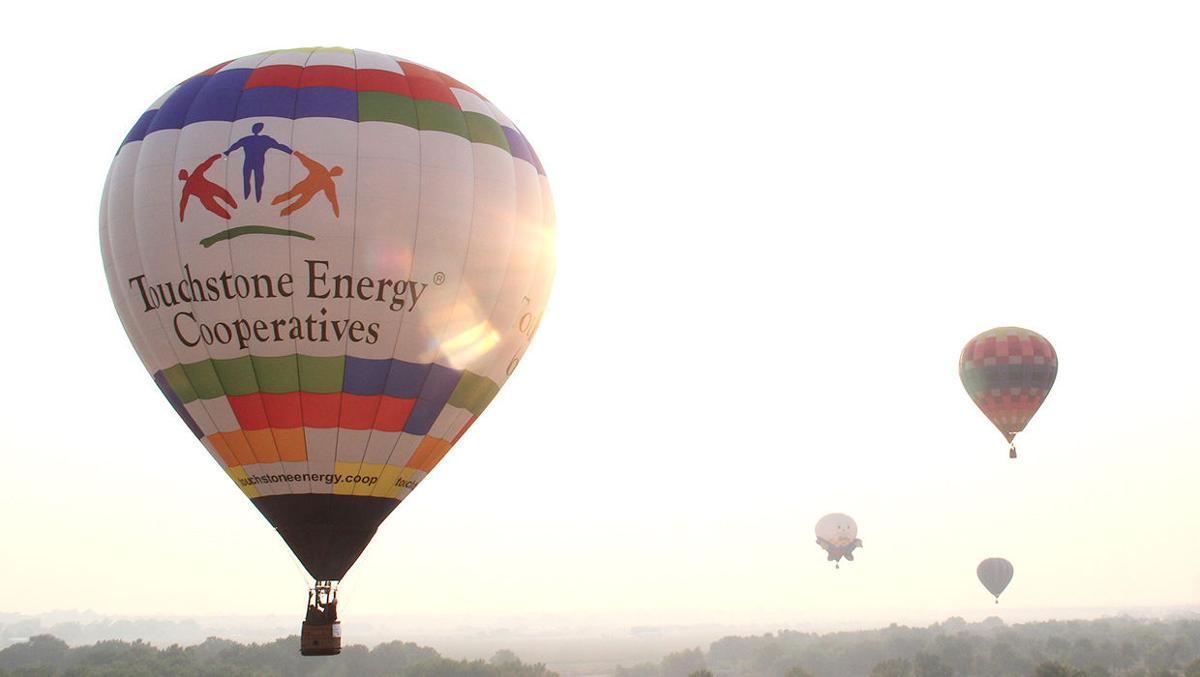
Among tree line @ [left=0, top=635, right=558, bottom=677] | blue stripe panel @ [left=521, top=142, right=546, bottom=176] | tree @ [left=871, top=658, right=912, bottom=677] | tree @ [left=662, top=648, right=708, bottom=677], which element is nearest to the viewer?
blue stripe panel @ [left=521, top=142, right=546, bottom=176]

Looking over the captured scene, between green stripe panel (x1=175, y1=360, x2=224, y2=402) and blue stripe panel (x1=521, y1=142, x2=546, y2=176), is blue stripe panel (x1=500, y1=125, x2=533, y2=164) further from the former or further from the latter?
green stripe panel (x1=175, y1=360, x2=224, y2=402)

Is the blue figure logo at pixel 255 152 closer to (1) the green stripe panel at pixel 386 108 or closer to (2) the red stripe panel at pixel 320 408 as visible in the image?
(1) the green stripe panel at pixel 386 108

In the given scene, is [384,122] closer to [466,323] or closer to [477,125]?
[477,125]

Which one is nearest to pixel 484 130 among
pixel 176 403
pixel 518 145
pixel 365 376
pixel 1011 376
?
pixel 518 145

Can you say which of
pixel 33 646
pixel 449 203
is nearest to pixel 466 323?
pixel 449 203

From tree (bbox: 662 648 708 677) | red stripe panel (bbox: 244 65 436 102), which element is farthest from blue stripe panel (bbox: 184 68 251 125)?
tree (bbox: 662 648 708 677)

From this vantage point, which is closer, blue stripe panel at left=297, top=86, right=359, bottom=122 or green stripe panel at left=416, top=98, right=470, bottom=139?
blue stripe panel at left=297, top=86, right=359, bottom=122
